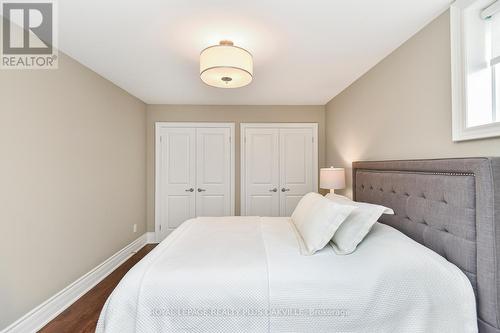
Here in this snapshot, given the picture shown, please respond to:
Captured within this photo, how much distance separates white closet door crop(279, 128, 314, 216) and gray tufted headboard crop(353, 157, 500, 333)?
197 cm

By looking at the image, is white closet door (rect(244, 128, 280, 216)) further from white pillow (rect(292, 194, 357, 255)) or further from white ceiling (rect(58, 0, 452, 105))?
white pillow (rect(292, 194, 357, 255))

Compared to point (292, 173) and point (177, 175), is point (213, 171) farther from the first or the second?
point (292, 173)

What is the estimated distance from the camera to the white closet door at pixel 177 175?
3645 millimetres

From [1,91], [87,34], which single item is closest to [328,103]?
[87,34]

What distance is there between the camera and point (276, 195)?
3.69 metres

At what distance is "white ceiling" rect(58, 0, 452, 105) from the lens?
1.42m

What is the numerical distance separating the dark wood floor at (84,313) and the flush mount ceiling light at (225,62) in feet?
7.59

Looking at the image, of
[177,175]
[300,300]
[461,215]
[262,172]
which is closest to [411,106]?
[461,215]

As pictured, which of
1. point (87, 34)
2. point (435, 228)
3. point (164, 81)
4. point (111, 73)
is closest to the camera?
point (435, 228)

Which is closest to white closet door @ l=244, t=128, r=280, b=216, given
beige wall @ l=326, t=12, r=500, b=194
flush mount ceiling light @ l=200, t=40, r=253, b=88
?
beige wall @ l=326, t=12, r=500, b=194

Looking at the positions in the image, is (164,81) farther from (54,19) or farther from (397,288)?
(397,288)

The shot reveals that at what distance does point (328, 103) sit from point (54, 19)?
11.2ft

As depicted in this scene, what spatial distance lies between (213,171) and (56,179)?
6.79 ft

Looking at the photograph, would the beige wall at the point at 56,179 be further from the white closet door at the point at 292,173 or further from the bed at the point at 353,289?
the white closet door at the point at 292,173
